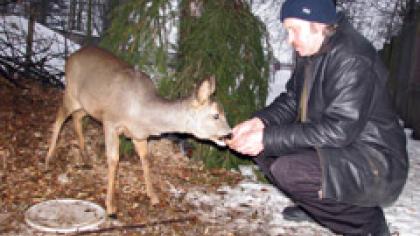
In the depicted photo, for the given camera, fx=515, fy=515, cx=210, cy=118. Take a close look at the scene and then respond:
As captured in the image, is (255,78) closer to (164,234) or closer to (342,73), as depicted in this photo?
(164,234)

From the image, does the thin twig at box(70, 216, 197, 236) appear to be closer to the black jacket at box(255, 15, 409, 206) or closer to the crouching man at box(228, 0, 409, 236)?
the crouching man at box(228, 0, 409, 236)

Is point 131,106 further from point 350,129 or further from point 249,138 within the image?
point 350,129

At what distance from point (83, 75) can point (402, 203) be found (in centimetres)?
358

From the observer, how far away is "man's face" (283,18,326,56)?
3.40 m

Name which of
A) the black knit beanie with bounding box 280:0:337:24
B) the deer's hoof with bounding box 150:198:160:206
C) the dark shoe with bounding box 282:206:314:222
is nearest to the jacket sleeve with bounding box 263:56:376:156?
the black knit beanie with bounding box 280:0:337:24

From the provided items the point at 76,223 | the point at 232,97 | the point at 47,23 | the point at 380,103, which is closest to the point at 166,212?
the point at 76,223

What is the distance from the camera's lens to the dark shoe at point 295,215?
483cm

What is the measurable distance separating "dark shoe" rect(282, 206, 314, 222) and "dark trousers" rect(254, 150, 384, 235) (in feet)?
3.48

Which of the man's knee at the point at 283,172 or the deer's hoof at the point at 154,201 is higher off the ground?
the man's knee at the point at 283,172

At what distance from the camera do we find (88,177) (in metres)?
5.57

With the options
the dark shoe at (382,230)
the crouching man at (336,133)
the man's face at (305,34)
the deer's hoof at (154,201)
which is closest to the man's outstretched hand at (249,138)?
the crouching man at (336,133)

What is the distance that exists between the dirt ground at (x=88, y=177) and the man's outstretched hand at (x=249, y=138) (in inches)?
41.6

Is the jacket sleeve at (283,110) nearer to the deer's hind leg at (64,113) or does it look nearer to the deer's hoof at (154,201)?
the deer's hoof at (154,201)

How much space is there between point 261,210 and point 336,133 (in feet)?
6.50
